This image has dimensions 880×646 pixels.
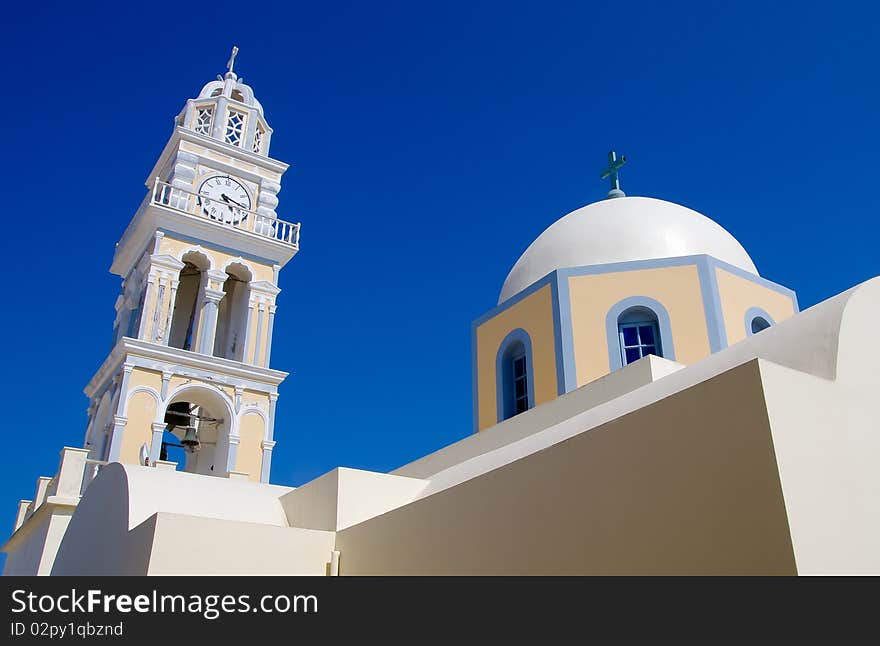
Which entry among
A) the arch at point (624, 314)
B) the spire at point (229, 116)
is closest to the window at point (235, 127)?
the spire at point (229, 116)

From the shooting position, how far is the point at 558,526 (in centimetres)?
428

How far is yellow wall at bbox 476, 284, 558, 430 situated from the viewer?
9328mm

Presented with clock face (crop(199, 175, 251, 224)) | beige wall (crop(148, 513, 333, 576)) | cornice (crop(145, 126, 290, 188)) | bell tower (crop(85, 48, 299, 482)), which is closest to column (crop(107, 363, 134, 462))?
bell tower (crop(85, 48, 299, 482))

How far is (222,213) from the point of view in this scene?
16.9m

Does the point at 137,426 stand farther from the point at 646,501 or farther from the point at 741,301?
the point at 646,501

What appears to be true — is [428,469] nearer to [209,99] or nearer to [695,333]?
[695,333]

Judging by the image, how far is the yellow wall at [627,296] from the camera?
8.84m

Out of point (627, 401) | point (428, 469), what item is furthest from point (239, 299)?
point (627, 401)

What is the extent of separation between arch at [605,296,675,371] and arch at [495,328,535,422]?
3.44 ft

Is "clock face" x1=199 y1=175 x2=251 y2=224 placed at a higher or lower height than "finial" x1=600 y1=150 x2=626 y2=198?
higher

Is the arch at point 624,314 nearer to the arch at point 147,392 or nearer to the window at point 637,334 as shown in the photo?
the window at point 637,334

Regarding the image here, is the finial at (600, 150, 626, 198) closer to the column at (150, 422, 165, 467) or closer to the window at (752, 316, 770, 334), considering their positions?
the window at (752, 316, 770, 334)

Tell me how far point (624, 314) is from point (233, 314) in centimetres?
1007

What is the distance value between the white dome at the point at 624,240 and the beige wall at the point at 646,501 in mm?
5410
